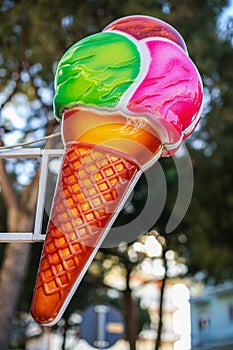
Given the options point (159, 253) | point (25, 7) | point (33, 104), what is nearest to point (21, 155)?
point (25, 7)

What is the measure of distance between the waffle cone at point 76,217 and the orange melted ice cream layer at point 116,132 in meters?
0.04

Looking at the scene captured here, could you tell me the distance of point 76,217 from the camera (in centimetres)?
318

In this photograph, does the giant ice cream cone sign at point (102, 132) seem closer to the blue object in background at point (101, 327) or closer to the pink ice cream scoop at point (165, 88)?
the pink ice cream scoop at point (165, 88)

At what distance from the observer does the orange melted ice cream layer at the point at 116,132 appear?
10.8ft

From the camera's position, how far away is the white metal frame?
3.52m

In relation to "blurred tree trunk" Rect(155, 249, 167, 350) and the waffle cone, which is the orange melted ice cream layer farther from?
"blurred tree trunk" Rect(155, 249, 167, 350)

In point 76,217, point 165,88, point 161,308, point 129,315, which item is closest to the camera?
point 76,217

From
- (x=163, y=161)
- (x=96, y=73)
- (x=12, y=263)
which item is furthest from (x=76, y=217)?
(x=163, y=161)

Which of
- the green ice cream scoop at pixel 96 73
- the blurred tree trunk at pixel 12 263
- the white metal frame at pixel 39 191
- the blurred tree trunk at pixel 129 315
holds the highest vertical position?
the green ice cream scoop at pixel 96 73

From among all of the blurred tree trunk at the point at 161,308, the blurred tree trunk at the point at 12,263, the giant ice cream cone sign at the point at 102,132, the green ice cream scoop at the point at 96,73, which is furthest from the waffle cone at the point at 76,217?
the blurred tree trunk at the point at 161,308

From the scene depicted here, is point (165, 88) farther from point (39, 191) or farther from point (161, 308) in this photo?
point (161, 308)

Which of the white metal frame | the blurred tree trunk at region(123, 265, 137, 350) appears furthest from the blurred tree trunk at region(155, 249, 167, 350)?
the white metal frame

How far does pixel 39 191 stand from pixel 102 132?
610 mm

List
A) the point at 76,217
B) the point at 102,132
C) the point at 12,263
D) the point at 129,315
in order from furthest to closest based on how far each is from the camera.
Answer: the point at 129,315, the point at 12,263, the point at 102,132, the point at 76,217
